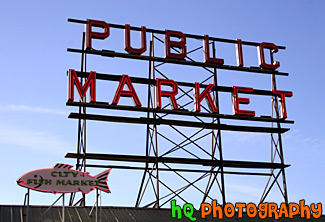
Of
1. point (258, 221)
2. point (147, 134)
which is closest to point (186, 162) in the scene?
point (147, 134)

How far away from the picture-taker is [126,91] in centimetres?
2850

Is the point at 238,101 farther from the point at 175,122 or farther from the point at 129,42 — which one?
the point at 129,42

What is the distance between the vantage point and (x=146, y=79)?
2948 cm

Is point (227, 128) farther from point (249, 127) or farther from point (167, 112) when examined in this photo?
point (167, 112)

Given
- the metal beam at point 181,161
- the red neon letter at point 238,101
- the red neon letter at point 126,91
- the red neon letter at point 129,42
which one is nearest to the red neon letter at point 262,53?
the red neon letter at point 238,101

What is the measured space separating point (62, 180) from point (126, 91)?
296 inches

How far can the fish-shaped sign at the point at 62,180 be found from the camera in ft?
71.5

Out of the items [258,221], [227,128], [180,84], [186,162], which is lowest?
[258,221]

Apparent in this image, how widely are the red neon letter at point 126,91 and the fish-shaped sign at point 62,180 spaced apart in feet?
20.1

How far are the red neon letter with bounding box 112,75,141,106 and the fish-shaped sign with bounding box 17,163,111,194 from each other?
612cm

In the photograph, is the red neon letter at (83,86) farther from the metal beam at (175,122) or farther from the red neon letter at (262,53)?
the red neon letter at (262,53)

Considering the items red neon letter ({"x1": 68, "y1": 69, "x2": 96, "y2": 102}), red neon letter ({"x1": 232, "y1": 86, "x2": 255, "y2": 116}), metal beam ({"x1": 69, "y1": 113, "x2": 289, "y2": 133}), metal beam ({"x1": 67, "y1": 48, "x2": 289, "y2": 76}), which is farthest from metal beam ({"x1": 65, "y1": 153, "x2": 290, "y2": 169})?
metal beam ({"x1": 67, "y1": 48, "x2": 289, "y2": 76})

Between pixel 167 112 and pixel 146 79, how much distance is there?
6.75ft

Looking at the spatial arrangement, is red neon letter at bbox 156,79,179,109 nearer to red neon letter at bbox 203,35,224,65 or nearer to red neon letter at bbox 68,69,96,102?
red neon letter at bbox 203,35,224,65
